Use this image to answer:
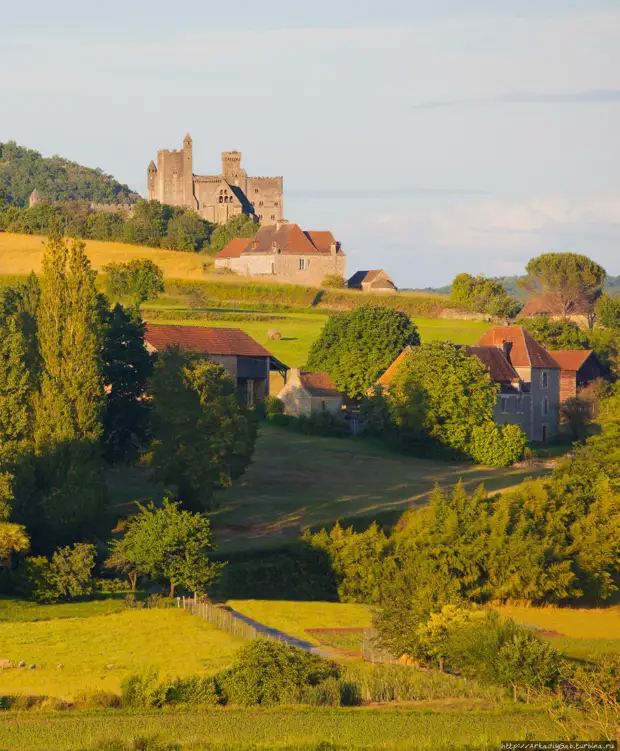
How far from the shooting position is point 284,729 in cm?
2758

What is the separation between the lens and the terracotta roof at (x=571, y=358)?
288ft

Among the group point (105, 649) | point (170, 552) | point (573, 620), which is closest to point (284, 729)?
point (105, 649)

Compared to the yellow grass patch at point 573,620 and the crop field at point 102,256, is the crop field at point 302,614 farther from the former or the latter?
the crop field at point 102,256

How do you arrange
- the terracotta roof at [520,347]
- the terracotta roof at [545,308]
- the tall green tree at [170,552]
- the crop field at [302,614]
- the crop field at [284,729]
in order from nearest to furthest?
the crop field at [284,729]
the crop field at [302,614]
the tall green tree at [170,552]
the terracotta roof at [520,347]
the terracotta roof at [545,308]

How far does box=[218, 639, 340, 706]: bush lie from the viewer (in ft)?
100

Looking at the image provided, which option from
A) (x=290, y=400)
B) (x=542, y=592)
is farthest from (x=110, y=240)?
(x=542, y=592)

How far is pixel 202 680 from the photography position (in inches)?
1236

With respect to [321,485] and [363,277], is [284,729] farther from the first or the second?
[363,277]

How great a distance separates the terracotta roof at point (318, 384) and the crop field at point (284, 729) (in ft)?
152

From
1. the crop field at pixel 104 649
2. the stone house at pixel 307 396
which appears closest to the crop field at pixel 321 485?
the stone house at pixel 307 396

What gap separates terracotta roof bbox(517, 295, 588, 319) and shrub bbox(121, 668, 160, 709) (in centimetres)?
9452

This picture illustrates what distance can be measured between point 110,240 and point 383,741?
4846 inches

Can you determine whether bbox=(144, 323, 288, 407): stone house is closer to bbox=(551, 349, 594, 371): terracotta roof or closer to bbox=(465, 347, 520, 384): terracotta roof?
bbox=(465, 347, 520, 384): terracotta roof

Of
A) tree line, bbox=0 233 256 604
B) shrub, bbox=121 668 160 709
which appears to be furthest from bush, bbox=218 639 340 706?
tree line, bbox=0 233 256 604
